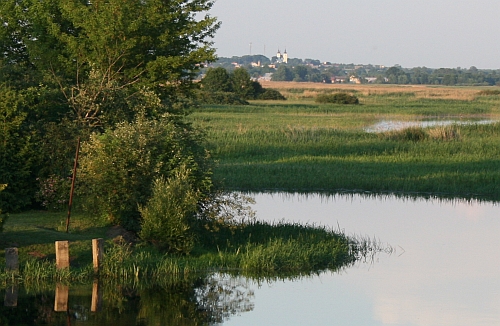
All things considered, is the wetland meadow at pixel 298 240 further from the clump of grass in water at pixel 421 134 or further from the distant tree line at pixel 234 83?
the distant tree line at pixel 234 83

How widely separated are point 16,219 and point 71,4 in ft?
20.9

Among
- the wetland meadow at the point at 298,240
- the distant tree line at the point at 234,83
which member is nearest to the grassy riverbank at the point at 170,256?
the wetland meadow at the point at 298,240

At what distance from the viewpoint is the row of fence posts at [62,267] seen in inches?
544

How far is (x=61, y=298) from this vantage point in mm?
14172

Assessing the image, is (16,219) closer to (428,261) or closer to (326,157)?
(428,261)

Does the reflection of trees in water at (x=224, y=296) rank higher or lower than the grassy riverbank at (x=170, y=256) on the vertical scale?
lower

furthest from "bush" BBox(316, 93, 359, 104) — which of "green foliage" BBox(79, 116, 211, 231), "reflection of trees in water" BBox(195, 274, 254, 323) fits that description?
"reflection of trees in water" BBox(195, 274, 254, 323)

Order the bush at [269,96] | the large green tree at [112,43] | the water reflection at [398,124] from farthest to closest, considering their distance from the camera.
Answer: the bush at [269,96] → the water reflection at [398,124] → the large green tree at [112,43]

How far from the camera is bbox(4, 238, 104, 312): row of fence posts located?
544 inches

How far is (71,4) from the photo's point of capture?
22.3 meters

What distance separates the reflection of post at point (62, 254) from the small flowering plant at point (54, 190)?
3.91 m

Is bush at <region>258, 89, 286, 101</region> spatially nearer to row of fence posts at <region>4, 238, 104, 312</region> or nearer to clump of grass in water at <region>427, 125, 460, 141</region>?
clump of grass in water at <region>427, 125, 460, 141</region>

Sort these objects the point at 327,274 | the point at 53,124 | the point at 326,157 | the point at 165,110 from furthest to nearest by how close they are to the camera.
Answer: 1. the point at 326,157
2. the point at 165,110
3. the point at 53,124
4. the point at 327,274

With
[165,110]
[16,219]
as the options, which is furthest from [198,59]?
[16,219]
